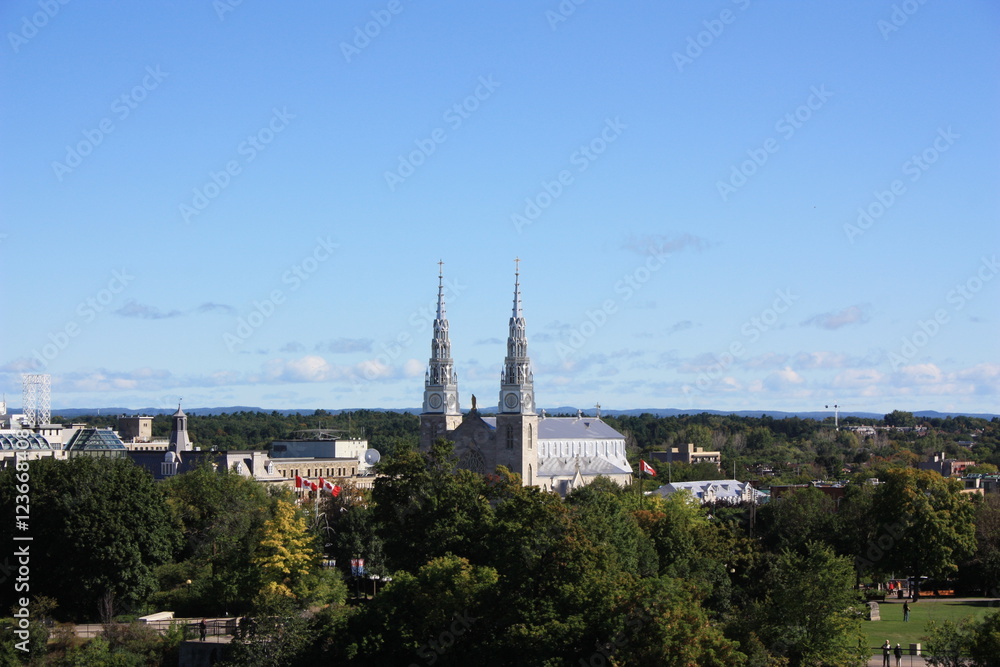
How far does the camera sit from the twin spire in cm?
12562

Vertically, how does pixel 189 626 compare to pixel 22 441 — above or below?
below

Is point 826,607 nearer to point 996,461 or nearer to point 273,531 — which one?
point 273,531

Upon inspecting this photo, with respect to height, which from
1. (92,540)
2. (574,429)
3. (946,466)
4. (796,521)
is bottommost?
(92,540)

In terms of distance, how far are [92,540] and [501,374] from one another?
61.2 metres

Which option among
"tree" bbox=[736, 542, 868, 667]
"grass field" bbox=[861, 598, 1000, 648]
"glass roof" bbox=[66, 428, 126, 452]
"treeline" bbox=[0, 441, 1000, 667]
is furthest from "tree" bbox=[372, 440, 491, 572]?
"glass roof" bbox=[66, 428, 126, 452]

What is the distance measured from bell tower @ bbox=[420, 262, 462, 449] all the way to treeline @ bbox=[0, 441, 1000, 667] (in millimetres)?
31517

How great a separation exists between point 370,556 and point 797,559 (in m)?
23.0

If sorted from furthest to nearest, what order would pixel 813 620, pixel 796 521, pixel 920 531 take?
pixel 796 521, pixel 920 531, pixel 813 620

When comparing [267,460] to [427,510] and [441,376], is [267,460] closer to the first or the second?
[441,376]

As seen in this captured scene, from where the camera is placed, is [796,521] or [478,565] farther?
[796,521]

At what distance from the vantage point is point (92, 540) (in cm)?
7062

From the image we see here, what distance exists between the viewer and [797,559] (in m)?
68.8

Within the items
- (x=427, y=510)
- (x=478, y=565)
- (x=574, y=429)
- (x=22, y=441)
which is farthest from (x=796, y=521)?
(x=22, y=441)

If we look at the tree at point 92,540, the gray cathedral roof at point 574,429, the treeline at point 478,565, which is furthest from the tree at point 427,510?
the gray cathedral roof at point 574,429
